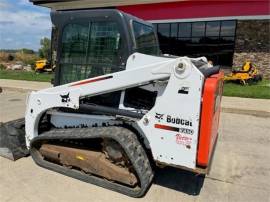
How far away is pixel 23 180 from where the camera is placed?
412 cm

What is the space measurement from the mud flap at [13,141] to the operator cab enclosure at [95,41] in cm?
107

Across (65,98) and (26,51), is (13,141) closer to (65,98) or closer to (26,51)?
(65,98)

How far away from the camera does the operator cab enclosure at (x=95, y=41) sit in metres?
3.93

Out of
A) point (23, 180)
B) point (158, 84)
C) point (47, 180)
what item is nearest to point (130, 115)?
point (158, 84)

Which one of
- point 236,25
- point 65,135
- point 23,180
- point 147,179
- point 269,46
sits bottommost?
Answer: point 23,180

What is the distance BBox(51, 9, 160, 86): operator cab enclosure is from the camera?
3930mm

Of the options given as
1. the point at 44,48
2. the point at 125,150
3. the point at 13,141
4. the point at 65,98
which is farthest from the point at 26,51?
the point at 125,150

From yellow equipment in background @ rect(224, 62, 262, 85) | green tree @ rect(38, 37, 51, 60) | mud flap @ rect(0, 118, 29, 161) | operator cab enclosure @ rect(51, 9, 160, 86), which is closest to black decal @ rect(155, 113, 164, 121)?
operator cab enclosure @ rect(51, 9, 160, 86)

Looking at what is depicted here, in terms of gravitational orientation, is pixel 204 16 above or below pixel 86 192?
above

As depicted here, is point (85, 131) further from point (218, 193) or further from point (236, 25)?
point (236, 25)

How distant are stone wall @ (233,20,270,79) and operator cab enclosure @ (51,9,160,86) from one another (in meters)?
11.2

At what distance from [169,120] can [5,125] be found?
3.02 m

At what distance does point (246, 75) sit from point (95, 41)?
1049cm

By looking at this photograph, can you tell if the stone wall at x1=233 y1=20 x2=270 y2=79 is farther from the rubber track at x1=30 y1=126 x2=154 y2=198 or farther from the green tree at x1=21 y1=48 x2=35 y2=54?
the green tree at x1=21 y1=48 x2=35 y2=54
